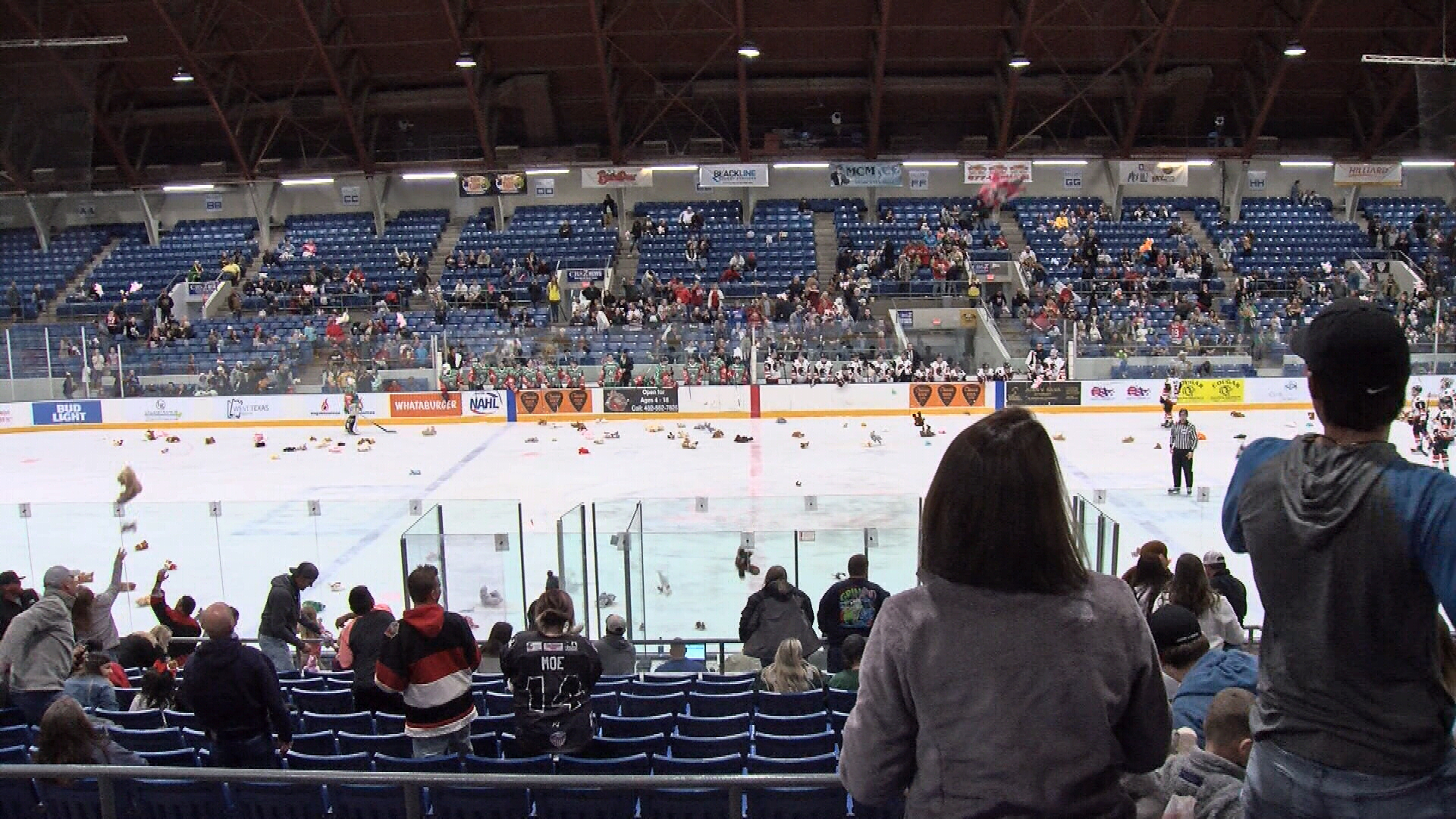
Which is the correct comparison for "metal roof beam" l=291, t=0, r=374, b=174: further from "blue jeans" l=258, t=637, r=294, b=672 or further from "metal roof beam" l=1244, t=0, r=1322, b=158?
"metal roof beam" l=1244, t=0, r=1322, b=158

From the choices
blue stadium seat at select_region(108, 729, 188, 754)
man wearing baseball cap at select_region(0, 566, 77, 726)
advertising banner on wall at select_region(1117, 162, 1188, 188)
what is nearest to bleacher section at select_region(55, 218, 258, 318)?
advertising banner on wall at select_region(1117, 162, 1188, 188)

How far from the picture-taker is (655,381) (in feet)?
93.9

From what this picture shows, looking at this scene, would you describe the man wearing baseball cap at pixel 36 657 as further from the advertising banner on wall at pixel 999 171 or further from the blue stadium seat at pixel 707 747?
the advertising banner on wall at pixel 999 171

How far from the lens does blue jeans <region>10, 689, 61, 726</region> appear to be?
20.6 ft

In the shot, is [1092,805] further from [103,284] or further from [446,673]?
[103,284]

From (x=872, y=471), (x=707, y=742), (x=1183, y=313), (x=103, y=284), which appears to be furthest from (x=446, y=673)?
(x=103, y=284)

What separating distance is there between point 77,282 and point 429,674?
4189 cm

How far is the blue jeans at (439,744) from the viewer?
5.20 metres

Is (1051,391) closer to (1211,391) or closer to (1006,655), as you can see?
(1211,391)

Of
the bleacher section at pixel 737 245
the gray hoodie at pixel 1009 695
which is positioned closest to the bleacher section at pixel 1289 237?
the bleacher section at pixel 737 245

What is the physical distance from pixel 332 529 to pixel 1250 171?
1544 inches

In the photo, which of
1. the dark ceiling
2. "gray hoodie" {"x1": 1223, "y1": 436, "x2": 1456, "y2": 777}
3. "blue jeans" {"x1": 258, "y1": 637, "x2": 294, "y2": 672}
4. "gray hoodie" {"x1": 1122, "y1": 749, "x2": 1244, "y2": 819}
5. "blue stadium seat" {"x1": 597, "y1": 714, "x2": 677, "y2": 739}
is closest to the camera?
"gray hoodie" {"x1": 1223, "y1": 436, "x2": 1456, "y2": 777}

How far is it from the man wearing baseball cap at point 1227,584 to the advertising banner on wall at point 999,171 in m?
30.2

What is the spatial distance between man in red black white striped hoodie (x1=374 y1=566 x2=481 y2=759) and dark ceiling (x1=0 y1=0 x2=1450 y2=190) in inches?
1111
